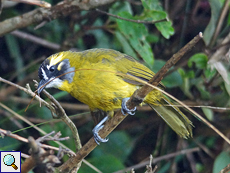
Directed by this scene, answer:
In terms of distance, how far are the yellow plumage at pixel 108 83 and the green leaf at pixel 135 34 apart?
0.59 feet

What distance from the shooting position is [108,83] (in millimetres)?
2076

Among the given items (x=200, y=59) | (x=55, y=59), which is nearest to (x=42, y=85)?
(x=55, y=59)

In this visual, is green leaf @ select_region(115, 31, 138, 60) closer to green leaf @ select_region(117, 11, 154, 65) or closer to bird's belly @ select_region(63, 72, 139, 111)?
green leaf @ select_region(117, 11, 154, 65)

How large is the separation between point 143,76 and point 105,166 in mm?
868

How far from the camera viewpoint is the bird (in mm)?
2086

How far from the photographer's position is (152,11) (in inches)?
100

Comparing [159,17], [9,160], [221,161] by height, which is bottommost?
[221,161]

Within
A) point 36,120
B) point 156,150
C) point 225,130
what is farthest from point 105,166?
point 225,130

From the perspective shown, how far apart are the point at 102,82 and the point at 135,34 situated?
2.37 feet

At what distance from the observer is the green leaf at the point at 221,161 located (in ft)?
8.45

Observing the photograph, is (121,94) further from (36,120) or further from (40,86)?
(36,120)

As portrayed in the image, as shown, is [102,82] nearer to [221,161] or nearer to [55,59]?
[55,59]

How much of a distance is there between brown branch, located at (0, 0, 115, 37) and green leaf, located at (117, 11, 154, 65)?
0.22 metres

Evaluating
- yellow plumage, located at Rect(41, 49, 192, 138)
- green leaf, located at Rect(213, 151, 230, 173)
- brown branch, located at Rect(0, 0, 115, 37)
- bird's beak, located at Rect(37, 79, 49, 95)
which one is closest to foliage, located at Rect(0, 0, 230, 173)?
green leaf, located at Rect(213, 151, 230, 173)
